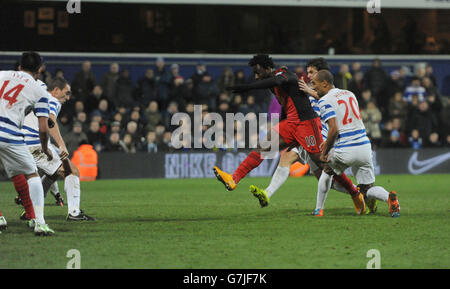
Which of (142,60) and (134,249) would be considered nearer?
(134,249)

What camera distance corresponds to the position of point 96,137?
19.6 m

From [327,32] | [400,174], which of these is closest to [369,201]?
[400,174]

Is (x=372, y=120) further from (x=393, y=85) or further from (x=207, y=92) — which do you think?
(x=207, y=92)

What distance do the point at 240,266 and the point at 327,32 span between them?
19.3 meters

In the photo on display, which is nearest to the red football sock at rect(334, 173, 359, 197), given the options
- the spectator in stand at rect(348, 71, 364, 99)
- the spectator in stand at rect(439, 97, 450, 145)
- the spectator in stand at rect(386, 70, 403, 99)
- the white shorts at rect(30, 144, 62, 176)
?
the white shorts at rect(30, 144, 62, 176)

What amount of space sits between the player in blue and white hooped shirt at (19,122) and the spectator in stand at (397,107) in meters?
15.9

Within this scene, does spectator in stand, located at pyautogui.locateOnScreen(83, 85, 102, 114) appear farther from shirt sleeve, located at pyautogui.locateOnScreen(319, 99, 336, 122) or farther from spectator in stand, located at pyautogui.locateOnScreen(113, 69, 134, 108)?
shirt sleeve, located at pyautogui.locateOnScreen(319, 99, 336, 122)

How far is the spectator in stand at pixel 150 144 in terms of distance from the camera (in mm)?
19953

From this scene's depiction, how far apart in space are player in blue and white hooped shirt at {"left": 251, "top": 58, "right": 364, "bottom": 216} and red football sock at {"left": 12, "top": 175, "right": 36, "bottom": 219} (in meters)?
3.14

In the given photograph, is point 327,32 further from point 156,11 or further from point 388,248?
point 388,248

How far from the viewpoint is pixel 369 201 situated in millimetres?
10414

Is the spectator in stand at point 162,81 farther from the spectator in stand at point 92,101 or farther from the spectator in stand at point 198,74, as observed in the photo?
the spectator in stand at point 92,101

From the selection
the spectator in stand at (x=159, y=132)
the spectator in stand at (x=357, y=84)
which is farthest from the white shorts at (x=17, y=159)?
the spectator in stand at (x=357, y=84)

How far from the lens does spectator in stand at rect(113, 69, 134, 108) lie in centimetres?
2098
